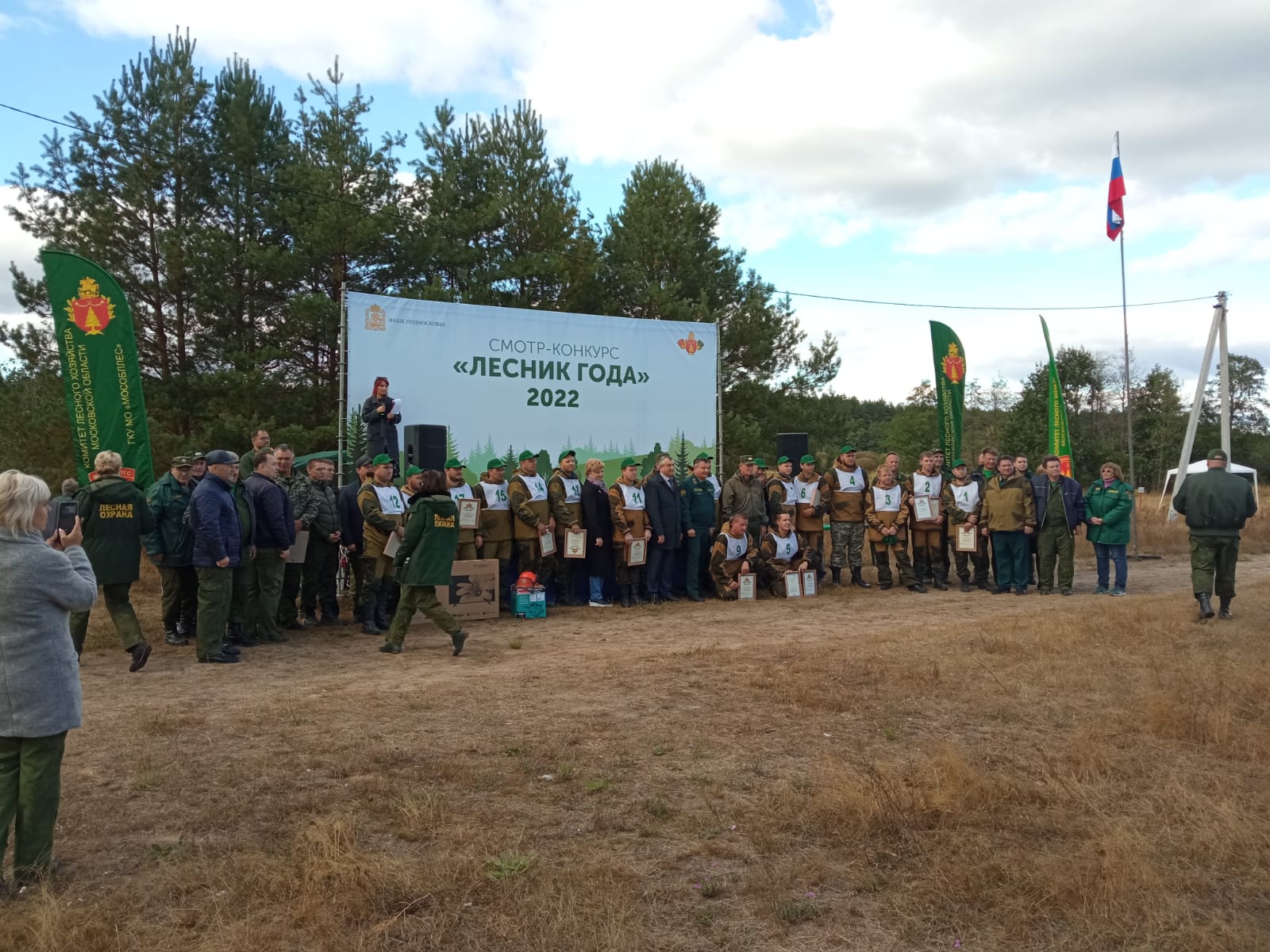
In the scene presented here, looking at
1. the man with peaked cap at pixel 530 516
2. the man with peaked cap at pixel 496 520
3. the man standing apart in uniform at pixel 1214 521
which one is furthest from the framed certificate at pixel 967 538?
the man with peaked cap at pixel 496 520

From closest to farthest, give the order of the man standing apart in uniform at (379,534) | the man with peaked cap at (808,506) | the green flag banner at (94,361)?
the man standing apart in uniform at (379,534)
the green flag banner at (94,361)
the man with peaked cap at (808,506)

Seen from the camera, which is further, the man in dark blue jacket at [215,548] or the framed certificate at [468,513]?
the framed certificate at [468,513]

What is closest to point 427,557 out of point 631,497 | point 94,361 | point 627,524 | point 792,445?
point 627,524

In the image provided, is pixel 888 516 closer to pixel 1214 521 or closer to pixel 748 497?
pixel 748 497

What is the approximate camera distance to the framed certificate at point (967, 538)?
13133 mm

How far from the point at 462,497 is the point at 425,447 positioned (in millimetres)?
908

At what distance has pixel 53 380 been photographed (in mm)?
15773

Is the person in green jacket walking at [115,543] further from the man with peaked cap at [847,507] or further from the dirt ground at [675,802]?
the man with peaked cap at [847,507]

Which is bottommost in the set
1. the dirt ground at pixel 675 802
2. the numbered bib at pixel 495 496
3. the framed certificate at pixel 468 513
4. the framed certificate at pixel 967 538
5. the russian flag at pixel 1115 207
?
the dirt ground at pixel 675 802

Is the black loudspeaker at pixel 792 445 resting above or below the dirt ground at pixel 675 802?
above

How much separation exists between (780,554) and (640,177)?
1328 centimetres

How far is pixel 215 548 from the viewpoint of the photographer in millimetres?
8148

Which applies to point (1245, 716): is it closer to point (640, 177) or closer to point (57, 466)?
point (57, 466)

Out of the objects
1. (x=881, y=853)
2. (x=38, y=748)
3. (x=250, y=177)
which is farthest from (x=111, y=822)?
(x=250, y=177)
